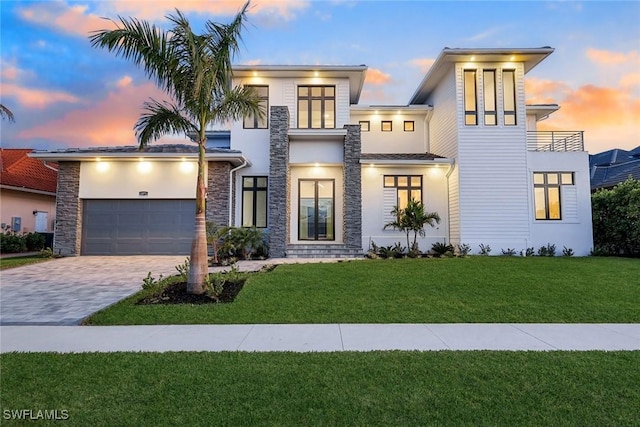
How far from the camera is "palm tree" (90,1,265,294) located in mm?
6590

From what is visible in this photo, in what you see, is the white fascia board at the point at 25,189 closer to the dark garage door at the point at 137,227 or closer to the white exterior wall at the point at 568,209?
the dark garage door at the point at 137,227

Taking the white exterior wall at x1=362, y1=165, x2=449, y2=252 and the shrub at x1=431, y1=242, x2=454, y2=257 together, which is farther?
the white exterior wall at x1=362, y1=165, x2=449, y2=252

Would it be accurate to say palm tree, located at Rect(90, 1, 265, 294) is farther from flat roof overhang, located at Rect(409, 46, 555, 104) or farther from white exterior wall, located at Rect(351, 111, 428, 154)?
white exterior wall, located at Rect(351, 111, 428, 154)

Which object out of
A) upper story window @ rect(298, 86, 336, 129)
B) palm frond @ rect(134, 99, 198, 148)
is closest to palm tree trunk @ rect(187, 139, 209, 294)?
palm frond @ rect(134, 99, 198, 148)

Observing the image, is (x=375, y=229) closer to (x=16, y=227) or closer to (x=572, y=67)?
(x=572, y=67)

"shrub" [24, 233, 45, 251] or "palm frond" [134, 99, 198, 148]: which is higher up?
"palm frond" [134, 99, 198, 148]

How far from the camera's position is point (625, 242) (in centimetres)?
1360

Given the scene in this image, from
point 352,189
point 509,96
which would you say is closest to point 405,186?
point 352,189

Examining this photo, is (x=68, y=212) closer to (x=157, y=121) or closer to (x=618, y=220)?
(x=157, y=121)

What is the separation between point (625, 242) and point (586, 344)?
510 inches

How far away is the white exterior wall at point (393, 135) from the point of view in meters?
16.5

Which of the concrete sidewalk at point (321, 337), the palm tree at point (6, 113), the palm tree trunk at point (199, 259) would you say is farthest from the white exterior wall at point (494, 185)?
the palm tree at point (6, 113)

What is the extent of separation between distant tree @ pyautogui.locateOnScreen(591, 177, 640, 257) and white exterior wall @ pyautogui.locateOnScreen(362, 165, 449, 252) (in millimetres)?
6440

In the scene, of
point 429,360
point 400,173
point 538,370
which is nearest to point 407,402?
point 429,360
